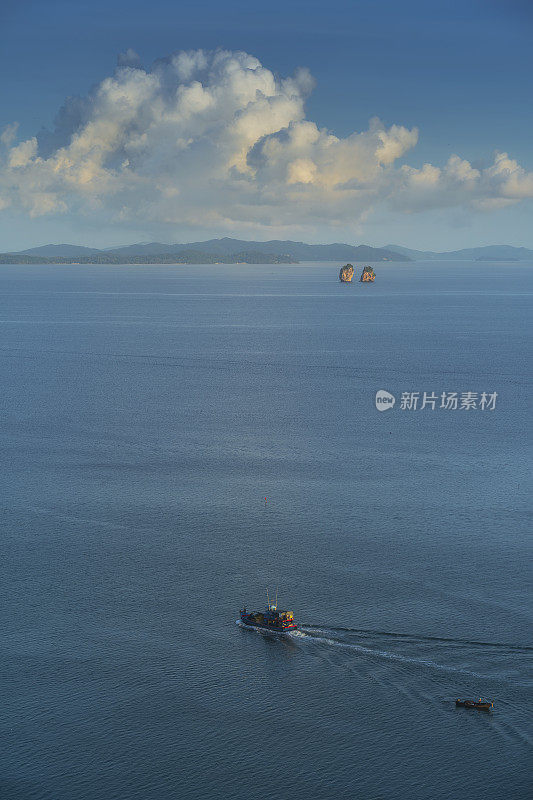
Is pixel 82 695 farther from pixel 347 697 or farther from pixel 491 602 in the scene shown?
pixel 491 602

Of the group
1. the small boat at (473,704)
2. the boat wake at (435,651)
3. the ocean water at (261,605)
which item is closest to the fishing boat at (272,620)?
the ocean water at (261,605)

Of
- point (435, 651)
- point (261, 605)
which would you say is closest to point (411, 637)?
point (435, 651)

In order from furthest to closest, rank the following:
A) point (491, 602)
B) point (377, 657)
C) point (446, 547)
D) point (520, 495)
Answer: point (520, 495) < point (446, 547) < point (491, 602) < point (377, 657)

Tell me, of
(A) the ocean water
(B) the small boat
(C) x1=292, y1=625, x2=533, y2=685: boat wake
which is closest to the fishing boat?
(A) the ocean water

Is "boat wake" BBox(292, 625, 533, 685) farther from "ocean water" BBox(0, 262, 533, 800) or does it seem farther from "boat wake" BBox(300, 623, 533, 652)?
"ocean water" BBox(0, 262, 533, 800)

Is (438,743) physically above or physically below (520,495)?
below

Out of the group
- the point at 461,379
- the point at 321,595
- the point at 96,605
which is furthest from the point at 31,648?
the point at 461,379
